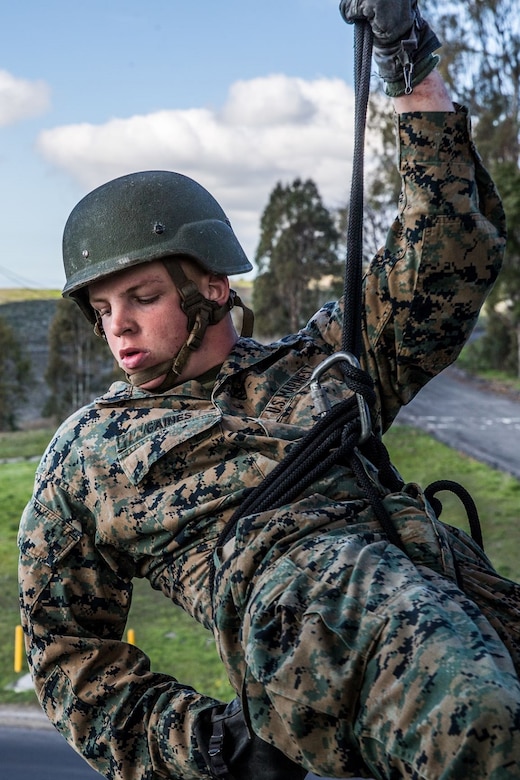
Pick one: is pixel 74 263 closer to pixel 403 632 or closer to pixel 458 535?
pixel 458 535

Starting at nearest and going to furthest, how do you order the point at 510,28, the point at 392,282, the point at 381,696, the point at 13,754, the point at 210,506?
the point at 381,696, the point at 210,506, the point at 392,282, the point at 13,754, the point at 510,28

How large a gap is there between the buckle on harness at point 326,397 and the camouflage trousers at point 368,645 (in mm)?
191

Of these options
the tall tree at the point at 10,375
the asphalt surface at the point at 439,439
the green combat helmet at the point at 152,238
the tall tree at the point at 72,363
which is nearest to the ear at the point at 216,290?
the green combat helmet at the point at 152,238

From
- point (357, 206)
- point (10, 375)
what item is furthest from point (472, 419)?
point (357, 206)

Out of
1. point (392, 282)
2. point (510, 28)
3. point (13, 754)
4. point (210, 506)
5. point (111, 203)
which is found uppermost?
point (510, 28)

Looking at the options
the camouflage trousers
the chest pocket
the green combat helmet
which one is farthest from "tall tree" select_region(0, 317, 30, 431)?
the camouflage trousers

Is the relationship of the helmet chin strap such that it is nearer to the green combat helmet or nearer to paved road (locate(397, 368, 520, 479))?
the green combat helmet

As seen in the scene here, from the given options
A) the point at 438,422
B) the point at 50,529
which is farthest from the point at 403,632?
the point at 438,422

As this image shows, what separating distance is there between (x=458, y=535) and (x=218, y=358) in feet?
2.50

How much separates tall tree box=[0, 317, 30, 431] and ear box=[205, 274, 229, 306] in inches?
850

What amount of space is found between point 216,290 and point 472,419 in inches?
736

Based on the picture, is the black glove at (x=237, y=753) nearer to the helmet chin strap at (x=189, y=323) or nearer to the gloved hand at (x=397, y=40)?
the helmet chin strap at (x=189, y=323)

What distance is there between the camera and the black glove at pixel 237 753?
7.00ft

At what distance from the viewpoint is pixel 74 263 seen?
255 centimetres
